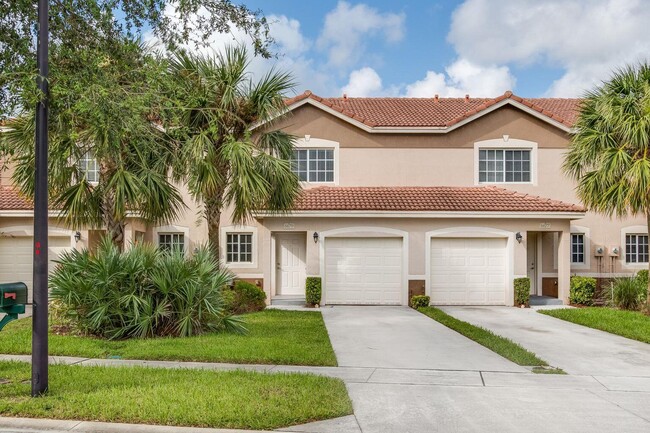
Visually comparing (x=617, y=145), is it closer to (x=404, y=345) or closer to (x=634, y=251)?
(x=634, y=251)

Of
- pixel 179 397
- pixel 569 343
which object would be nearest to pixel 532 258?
pixel 569 343

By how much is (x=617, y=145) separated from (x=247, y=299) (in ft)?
38.7

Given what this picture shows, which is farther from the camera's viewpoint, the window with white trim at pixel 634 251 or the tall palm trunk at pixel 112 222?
the window with white trim at pixel 634 251

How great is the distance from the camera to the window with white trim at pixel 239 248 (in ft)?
68.0

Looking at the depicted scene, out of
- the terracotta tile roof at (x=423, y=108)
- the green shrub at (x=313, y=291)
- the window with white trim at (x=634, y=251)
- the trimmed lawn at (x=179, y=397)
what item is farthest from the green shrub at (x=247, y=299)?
the window with white trim at (x=634, y=251)

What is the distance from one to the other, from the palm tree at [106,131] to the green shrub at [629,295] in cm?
1396

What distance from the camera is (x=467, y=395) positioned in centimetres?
752

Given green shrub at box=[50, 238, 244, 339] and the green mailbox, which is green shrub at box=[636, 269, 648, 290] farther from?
the green mailbox

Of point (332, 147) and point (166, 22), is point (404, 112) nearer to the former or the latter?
point (332, 147)

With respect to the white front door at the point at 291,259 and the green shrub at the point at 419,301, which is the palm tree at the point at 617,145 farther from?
the white front door at the point at 291,259

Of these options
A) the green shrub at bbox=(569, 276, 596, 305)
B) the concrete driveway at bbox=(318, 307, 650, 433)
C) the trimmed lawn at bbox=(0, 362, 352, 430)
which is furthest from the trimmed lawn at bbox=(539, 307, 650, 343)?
the trimmed lawn at bbox=(0, 362, 352, 430)

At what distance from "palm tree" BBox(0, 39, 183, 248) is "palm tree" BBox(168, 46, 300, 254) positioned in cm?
101

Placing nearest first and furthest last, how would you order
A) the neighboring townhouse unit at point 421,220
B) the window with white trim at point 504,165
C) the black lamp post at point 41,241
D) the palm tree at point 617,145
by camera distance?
1. the black lamp post at point 41,241
2. the palm tree at point 617,145
3. the neighboring townhouse unit at point 421,220
4. the window with white trim at point 504,165

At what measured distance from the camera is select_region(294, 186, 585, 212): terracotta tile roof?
18906mm
